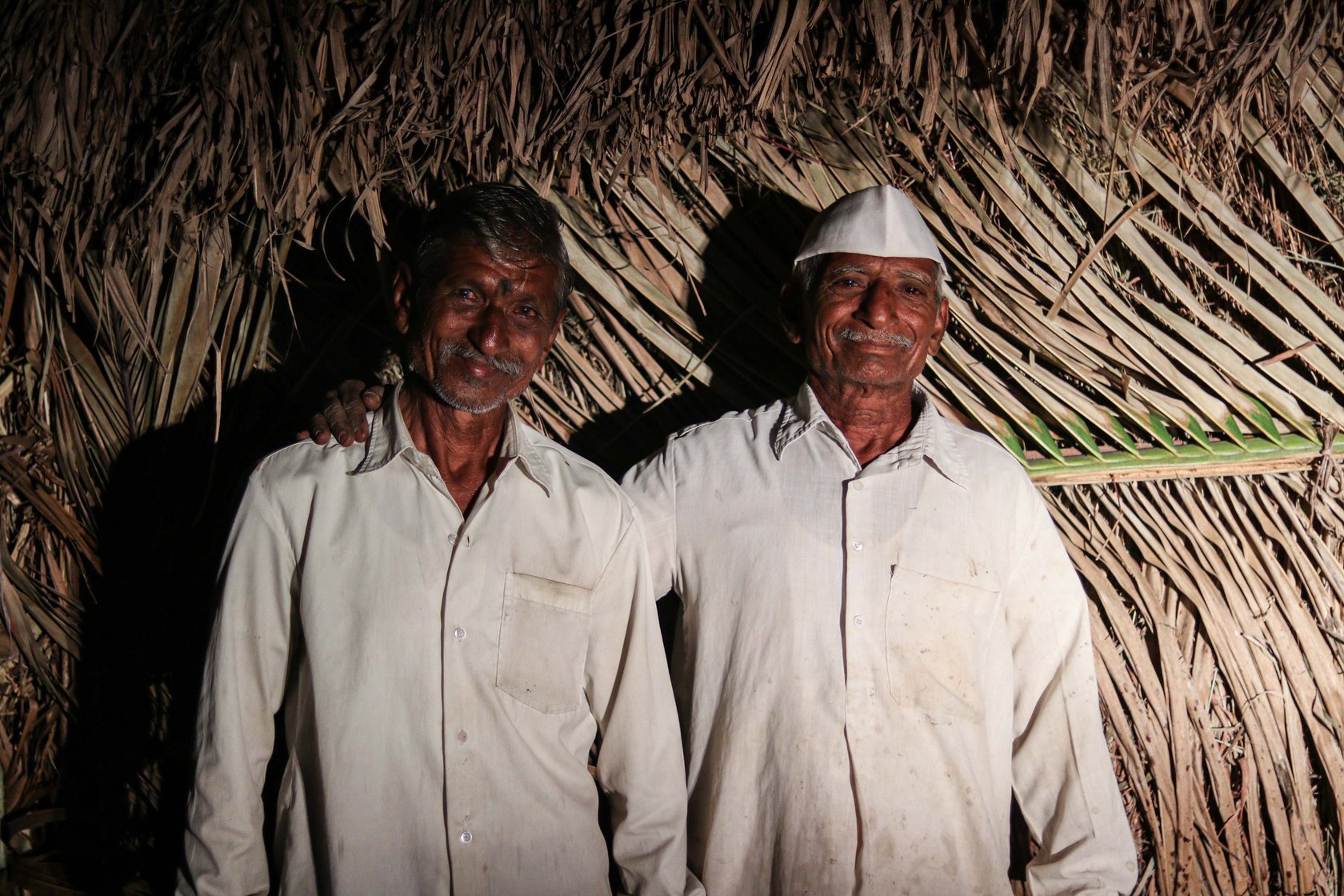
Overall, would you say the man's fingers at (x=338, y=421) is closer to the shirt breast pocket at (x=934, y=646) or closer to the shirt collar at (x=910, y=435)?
the shirt collar at (x=910, y=435)

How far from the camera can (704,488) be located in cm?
200

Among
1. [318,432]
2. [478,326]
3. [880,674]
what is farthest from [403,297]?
[880,674]

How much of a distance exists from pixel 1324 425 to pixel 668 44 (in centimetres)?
191

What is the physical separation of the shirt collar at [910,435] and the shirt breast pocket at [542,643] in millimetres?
586

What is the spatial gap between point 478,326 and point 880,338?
86 centimetres

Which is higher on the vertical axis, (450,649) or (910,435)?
(910,435)

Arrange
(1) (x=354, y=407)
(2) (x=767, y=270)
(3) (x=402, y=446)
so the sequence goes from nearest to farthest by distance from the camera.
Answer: (3) (x=402, y=446), (1) (x=354, y=407), (2) (x=767, y=270)

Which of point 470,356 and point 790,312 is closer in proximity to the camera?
point 470,356

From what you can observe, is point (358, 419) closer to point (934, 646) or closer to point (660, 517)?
point (660, 517)

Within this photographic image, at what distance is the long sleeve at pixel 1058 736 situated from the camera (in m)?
1.86

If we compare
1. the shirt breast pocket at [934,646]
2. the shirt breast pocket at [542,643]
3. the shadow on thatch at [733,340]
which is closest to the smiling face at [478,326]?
the shirt breast pocket at [542,643]

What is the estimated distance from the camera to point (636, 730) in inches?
69.6

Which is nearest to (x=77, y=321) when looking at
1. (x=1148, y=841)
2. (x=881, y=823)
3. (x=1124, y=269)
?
(x=881, y=823)

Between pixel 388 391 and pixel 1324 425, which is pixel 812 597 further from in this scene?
pixel 1324 425
